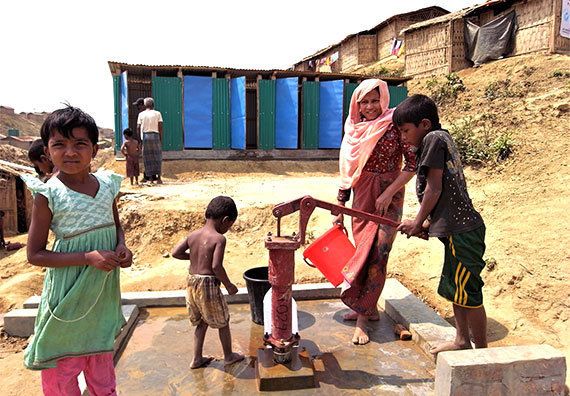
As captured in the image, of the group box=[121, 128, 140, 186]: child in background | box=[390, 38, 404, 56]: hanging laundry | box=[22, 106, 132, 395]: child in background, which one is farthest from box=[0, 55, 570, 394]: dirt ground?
box=[390, 38, 404, 56]: hanging laundry

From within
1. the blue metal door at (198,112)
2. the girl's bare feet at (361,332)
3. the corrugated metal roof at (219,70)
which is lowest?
the girl's bare feet at (361,332)

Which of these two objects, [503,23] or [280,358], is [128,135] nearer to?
[280,358]

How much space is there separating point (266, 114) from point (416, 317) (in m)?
9.82

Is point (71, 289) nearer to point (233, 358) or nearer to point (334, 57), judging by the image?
point (233, 358)

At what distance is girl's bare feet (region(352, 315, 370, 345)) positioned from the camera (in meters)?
3.15

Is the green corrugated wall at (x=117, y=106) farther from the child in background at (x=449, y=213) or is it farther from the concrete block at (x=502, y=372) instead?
the concrete block at (x=502, y=372)

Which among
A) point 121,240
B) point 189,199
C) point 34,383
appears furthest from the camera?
point 189,199

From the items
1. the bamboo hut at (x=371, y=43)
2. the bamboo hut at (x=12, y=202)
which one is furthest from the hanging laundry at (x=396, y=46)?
the bamboo hut at (x=12, y=202)

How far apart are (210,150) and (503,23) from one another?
39.7 ft

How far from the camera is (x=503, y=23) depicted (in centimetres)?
1570

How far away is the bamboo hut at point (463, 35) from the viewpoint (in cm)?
1415

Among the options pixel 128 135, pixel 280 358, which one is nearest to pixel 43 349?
pixel 280 358

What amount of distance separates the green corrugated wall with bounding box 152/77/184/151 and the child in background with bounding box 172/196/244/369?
30.5 feet

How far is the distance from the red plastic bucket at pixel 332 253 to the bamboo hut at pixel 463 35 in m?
14.7
